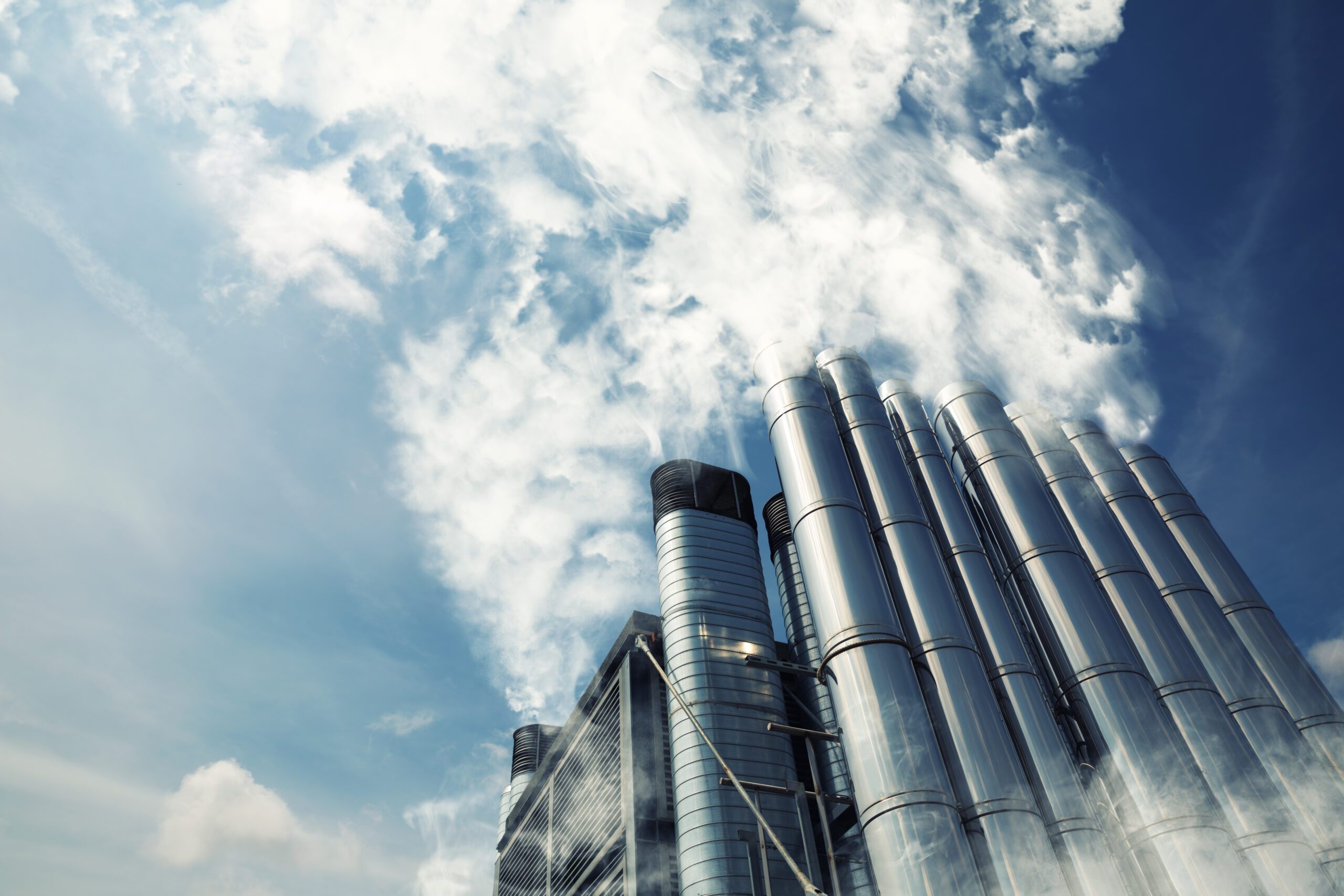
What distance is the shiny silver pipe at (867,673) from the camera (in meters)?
19.7

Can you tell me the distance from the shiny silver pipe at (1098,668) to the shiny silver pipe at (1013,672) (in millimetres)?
1024

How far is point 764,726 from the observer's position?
32750 millimetres

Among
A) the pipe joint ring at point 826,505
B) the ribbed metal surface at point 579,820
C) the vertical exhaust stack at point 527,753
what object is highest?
the vertical exhaust stack at point 527,753

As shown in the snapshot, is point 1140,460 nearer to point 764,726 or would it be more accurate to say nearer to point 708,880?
point 764,726

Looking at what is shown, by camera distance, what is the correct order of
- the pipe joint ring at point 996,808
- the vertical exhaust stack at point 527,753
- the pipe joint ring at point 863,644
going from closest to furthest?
the pipe joint ring at point 996,808 → the pipe joint ring at point 863,644 → the vertical exhaust stack at point 527,753

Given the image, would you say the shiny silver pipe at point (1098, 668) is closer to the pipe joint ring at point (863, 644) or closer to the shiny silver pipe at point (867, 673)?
the shiny silver pipe at point (867, 673)

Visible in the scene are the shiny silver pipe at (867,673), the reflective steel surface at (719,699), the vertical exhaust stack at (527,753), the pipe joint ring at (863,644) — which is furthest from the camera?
the vertical exhaust stack at (527,753)

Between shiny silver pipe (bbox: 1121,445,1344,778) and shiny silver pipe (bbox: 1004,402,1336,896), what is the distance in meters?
3.97

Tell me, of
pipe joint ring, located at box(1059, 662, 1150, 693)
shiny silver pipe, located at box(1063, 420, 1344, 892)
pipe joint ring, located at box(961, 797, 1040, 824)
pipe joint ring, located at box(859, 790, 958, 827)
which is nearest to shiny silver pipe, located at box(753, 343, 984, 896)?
pipe joint ring, located at box(859, 790, 958, 827)

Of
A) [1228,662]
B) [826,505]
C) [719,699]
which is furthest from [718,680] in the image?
[1228,662]

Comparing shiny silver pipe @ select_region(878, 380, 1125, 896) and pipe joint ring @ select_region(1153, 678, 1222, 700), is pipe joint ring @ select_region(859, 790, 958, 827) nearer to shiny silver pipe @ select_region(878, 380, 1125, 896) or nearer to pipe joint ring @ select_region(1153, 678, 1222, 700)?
shiny silver pipe @ select_region(878, 380, 1125, 896)

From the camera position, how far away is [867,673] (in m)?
23.0

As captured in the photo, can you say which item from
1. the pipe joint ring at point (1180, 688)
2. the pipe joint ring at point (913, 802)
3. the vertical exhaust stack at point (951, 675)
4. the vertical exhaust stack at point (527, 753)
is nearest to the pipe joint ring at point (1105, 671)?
the pipe joint ring at point (1180, 688)

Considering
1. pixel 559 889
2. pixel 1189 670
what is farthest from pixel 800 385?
pixel 559 889
